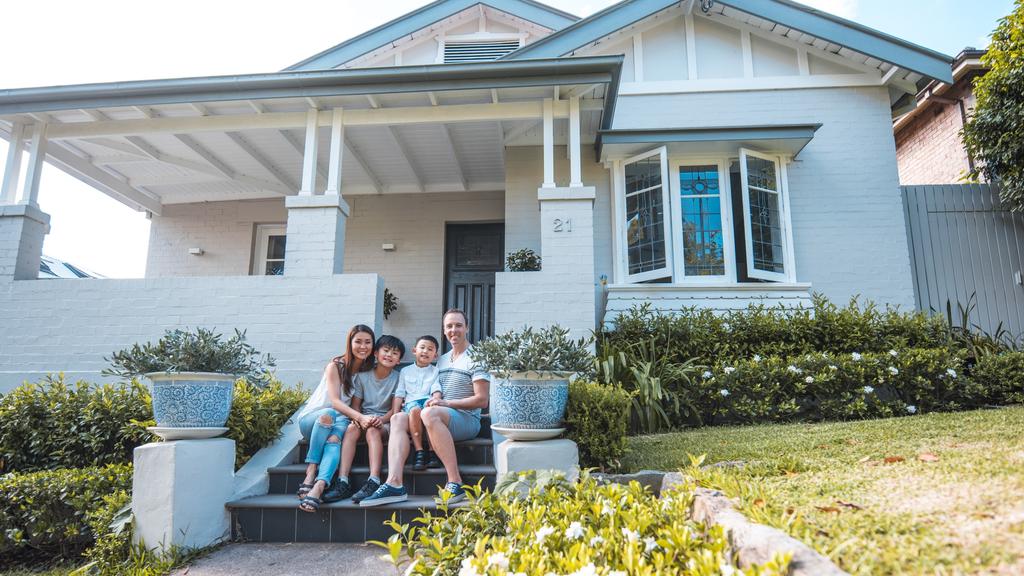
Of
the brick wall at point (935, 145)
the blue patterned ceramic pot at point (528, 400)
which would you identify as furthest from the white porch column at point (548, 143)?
the brick wall at point (935, 145)

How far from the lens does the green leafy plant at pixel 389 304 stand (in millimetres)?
8039

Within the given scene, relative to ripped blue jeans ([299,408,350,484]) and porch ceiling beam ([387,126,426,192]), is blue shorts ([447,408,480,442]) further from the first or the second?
porch ceiling beam ([387,126,426,192])

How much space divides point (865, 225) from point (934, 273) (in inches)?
42.0

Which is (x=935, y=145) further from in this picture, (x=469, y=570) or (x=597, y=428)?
(x=469, y=570)

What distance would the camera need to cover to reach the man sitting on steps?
10.4 feet

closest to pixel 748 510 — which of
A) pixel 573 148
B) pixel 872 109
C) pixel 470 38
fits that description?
pixel 573 148

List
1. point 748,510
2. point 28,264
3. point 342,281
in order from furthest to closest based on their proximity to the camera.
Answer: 1. point 28,264
2. point 342,281
3. point 748,510

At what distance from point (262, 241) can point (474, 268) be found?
341 cm

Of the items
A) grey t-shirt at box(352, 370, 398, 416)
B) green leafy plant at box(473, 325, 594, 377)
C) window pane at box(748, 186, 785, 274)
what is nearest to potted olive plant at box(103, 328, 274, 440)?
grey t-shirt at box(352, 370, 398, 416)

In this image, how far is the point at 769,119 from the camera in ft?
24.8

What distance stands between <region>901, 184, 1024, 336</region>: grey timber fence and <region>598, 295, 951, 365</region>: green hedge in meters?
1.52

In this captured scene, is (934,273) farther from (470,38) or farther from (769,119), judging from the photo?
(470,38)

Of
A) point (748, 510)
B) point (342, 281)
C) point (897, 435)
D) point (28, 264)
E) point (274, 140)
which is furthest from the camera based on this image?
point (274, 140)

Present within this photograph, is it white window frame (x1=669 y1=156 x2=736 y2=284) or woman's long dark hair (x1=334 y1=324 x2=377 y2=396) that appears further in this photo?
white window frame (x1=669 y1=156 x2=736 y2=284)
